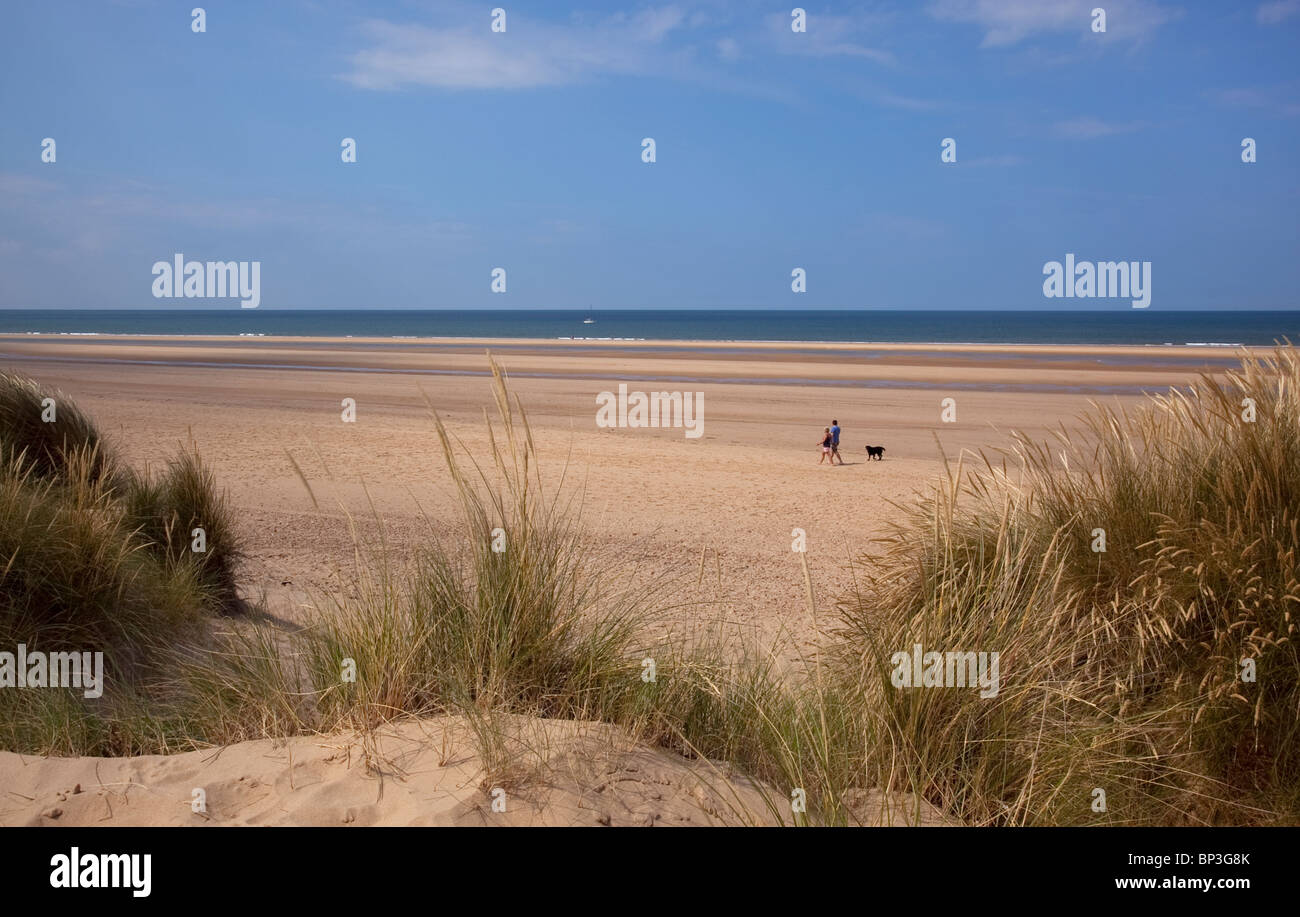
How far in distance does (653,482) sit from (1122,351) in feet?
161

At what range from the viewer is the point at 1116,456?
4.78 m

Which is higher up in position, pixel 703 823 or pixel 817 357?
pixel 817 357

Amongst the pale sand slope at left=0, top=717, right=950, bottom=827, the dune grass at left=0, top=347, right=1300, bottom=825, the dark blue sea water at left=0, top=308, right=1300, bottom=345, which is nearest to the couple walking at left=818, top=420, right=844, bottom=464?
the dune grass at left=0, top=347, right=1300, bottom=825

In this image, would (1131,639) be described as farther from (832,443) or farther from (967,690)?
(832,443)

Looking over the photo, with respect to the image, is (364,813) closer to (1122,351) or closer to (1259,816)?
(1259,816)

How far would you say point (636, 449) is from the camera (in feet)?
55.6

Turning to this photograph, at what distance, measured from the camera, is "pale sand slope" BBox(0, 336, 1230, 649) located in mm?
8664

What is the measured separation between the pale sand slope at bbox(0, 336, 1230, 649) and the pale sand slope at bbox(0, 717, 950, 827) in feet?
3.28

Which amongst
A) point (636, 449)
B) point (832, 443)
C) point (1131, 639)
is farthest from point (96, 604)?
point (636, 449)

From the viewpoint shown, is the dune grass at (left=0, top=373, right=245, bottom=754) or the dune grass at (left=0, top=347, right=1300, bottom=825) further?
the dune grass at (left=0, top=373, right=245, bottom=754)

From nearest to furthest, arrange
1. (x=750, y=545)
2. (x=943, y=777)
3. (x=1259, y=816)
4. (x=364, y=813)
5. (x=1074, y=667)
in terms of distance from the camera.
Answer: (x=364, y=813), (x=943, y=777), (x=1259, y=816), (x=1074, y=667), (x=750, y=545)

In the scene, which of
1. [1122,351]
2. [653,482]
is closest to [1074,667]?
[653,482]

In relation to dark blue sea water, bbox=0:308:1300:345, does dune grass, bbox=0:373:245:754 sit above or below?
below

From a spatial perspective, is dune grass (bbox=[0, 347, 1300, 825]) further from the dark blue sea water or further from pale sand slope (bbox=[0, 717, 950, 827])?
the dark blue sea water
